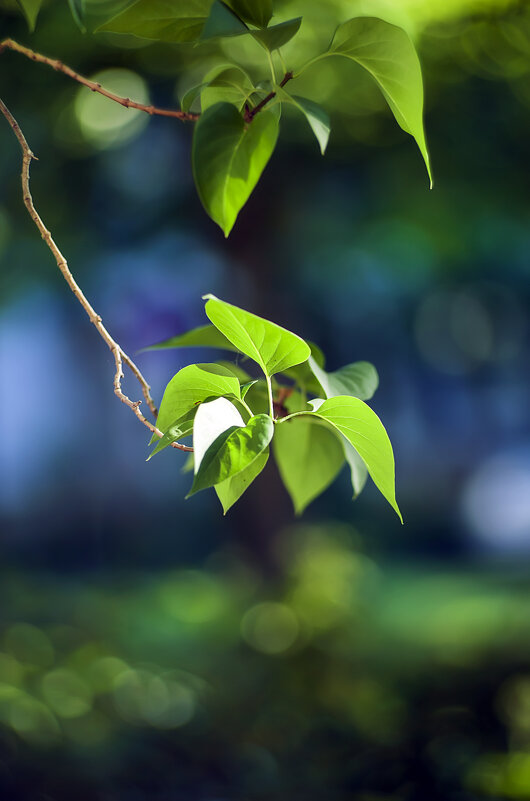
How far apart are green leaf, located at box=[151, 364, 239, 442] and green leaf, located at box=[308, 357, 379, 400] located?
45 mm

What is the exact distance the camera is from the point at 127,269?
2320mm

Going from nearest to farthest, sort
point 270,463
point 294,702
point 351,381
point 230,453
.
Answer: point 230,453
point 351,381
point 294,702
point 270,463

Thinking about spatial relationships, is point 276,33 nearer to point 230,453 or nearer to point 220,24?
point 220,24

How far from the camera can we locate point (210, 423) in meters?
0.19

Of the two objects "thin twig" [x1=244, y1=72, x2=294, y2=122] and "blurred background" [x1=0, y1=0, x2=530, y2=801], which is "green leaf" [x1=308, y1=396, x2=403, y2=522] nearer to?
"thin twig" [x1=244, y1=72, x2=294, y2=122]

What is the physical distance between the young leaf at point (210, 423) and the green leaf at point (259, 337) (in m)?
0.02

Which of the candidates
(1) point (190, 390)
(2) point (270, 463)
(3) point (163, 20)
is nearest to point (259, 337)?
(1) point (190, 390)

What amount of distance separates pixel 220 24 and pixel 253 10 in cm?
2

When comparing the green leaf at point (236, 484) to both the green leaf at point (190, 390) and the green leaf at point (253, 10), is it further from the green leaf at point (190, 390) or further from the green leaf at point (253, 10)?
the green leaf at point (253, 10)

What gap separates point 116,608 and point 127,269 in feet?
3.60

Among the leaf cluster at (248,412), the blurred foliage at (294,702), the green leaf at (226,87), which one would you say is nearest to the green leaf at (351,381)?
the leaf cluster at (248,412)

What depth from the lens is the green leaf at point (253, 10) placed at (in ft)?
0.82

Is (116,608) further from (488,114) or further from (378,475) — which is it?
(378,475)

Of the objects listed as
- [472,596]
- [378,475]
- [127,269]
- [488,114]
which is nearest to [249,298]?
[127,269]
